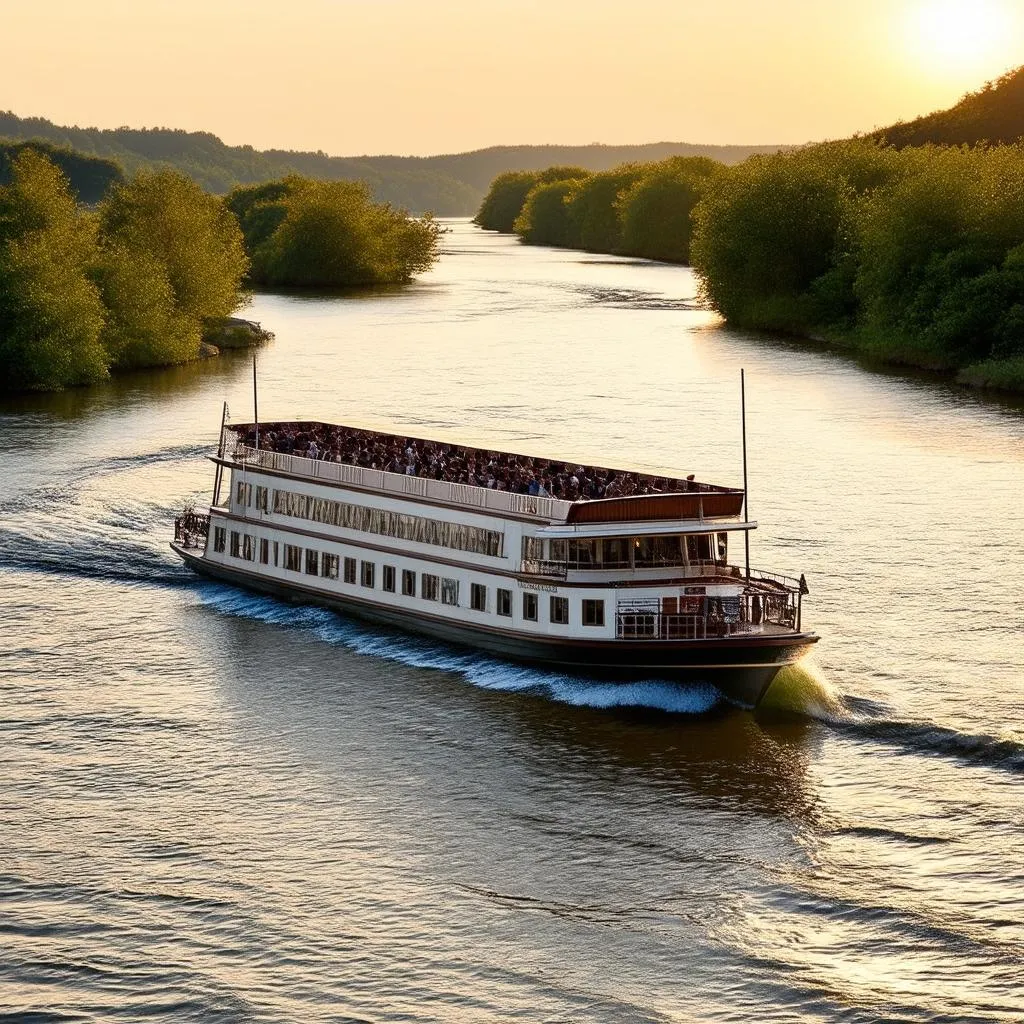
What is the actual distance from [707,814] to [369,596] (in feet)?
53.8

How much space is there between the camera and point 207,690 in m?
44.1

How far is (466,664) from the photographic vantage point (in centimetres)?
4600

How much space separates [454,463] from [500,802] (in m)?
17.3

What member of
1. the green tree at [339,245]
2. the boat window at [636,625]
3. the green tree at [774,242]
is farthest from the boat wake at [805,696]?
the green tree at [339,245]

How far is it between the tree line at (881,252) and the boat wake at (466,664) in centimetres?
5596

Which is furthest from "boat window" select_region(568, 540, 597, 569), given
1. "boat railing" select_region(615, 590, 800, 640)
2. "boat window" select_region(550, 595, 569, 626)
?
"boat railing" select_region(615, 590, 800, 640)

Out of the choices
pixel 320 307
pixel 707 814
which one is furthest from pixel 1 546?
pixel 320 307

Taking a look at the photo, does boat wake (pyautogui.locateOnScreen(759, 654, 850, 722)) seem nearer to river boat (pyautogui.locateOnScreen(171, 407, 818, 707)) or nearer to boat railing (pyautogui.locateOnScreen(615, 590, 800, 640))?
river boat (pyautogui.locateOnScreen(171, 407, 818, 707))

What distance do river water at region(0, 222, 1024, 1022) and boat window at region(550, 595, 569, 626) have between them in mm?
1538

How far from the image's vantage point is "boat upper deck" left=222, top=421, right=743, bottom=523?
4447cm

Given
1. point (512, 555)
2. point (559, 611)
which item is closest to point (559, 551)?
point (559, 611)

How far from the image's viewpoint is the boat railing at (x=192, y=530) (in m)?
56.4

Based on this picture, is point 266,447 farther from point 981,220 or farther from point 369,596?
point 981,220

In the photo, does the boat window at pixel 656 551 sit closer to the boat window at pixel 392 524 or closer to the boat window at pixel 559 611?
the boat window at pixel 559 611
